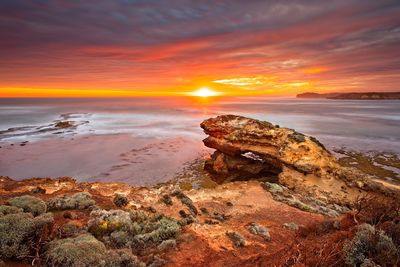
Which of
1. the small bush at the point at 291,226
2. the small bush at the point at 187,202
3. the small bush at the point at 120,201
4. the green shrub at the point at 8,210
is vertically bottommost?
the small bush at the point at 291,226

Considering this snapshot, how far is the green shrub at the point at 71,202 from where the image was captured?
10852 mm

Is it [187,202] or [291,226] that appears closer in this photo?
[291,226]

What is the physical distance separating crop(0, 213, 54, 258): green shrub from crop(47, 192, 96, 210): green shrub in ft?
8.36

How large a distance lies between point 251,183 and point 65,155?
77.7ft

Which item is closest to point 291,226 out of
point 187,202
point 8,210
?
point 187,202

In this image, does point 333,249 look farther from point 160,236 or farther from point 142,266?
point 160,236

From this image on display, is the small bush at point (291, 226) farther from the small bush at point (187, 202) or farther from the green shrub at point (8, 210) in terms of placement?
the green shrub at point (8, 210)

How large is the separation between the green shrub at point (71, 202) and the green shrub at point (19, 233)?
2.55 m

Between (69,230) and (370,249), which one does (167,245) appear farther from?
(370,249)

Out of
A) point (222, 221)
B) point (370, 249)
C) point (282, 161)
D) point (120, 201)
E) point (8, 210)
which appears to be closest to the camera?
point (370, 249)

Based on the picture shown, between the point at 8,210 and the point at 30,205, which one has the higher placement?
the point at 8,210

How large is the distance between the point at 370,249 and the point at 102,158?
29.0 meters

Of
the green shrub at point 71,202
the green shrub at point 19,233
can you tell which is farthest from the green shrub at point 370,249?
the green shrub at point 71,202

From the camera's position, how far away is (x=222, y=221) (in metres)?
12.2
